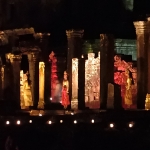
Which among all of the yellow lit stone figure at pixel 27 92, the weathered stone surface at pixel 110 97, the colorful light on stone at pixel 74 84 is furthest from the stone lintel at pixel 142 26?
the yellow lit stone figure at pixel 27 92

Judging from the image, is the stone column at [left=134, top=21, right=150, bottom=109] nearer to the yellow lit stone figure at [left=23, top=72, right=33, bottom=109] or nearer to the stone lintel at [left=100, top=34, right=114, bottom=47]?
the stone lintel at [left=100, top=34, right=114, bottom=47]

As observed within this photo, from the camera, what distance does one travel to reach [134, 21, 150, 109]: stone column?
25094mm

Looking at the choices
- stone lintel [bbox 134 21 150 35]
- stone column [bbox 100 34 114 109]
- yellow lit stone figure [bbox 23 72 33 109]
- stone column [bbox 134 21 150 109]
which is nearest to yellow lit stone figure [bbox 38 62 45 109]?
yellow lit stone figure [bbox 23 72 33 109]

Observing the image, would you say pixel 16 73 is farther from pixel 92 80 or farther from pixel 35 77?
pixel 92 80

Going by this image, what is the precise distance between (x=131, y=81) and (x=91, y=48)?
547 centimetres

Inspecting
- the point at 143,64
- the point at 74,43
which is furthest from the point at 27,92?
the point at 143,64

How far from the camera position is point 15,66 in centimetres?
3095

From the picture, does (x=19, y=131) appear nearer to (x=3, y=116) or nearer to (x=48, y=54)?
(x=3, y=116)

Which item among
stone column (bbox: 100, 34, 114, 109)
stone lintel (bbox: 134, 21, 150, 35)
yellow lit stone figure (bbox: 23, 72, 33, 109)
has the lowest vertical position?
yellow lit stone figure (bbox: 23, 72, 33, 109)

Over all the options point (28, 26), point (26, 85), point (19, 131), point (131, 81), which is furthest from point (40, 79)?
point (19, 131)

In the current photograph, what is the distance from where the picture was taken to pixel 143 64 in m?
25.4

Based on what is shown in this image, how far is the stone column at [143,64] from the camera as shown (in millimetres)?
25094

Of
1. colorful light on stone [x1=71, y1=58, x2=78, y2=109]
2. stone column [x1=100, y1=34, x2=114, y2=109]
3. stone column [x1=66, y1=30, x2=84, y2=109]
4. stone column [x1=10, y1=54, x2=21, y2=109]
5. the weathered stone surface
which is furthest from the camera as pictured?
stone column [x1=10, y1=54, x2=21, y2=109]

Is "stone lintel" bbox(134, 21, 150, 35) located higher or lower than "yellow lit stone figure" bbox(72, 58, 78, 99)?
higher
